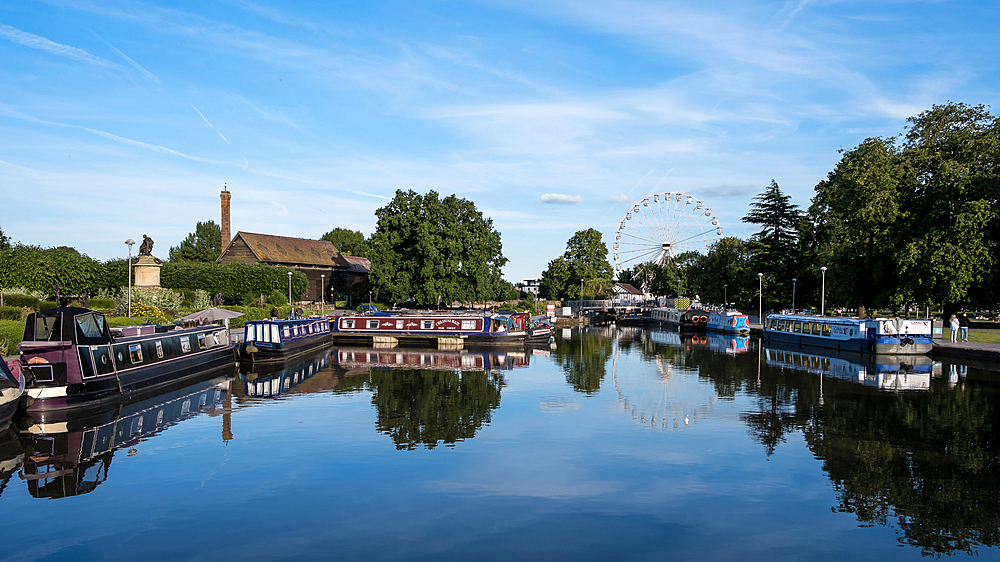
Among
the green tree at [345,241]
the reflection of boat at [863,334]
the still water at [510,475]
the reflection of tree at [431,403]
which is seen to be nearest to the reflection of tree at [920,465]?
the still water at [510,475]

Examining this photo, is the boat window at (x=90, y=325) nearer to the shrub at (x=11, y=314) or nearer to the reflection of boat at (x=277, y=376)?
the reflection of boat at (x=277, y=376)

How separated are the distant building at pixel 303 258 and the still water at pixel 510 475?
62584mm

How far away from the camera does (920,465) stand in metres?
15.3

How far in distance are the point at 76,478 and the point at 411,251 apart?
55.4 meters

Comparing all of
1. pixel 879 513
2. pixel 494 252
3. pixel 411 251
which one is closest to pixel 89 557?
pixel 879 513

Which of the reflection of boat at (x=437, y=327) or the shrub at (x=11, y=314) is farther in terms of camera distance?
the reflection of boat at (x=437, y=327)

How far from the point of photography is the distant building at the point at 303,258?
3388 inches

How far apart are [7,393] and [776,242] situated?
7082 centimetres

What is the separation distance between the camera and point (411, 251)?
69.2 meters

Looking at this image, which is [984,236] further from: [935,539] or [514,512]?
[514,512]

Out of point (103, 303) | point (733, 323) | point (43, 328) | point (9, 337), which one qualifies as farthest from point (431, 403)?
point (733, 323)

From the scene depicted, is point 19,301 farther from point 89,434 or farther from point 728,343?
point 728,343

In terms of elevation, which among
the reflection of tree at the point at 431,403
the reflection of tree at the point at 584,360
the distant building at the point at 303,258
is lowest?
the reflection of tree at the point at 584,360

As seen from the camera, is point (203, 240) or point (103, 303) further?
point (203, 240)
